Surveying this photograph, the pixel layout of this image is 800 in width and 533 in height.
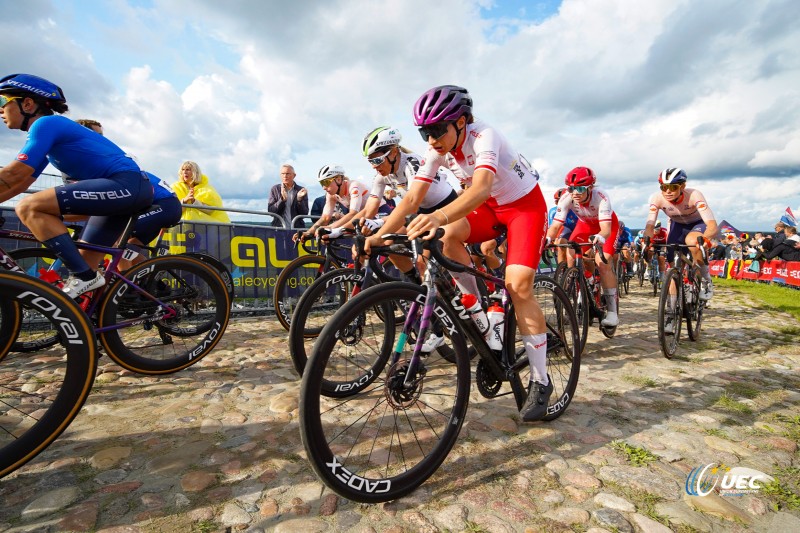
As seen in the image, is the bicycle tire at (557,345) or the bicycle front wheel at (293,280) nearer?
the bicycle tire at (557,345)

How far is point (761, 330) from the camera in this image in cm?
689

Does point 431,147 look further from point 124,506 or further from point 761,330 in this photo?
point 761,330

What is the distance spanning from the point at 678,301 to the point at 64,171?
23.6 feet

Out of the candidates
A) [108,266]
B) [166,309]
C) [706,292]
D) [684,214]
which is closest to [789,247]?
[684,214]

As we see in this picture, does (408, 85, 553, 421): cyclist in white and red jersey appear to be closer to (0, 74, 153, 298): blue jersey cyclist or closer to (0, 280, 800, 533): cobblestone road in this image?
(0, 280, 800, 533): cobblestone road

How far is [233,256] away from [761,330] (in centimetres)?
938

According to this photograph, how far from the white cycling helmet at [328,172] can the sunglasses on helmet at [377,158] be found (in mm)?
2149

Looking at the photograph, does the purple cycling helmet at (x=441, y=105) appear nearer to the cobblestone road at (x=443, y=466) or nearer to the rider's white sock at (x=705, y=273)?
the cobblestone road at (x=443, y=466)

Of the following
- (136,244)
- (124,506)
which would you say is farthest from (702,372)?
(136,244)

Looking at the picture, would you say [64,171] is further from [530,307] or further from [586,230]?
[586,230]

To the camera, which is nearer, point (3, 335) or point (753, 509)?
point (753, 509)

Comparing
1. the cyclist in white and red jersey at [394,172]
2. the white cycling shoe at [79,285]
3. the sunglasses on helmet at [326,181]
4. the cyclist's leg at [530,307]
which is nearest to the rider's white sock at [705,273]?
the cyclist in white and red jersey at [394,172]

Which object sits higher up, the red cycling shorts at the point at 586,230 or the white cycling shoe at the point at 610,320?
the red cycling shorts at the point at 586,230

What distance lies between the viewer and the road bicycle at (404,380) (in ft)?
6.48
